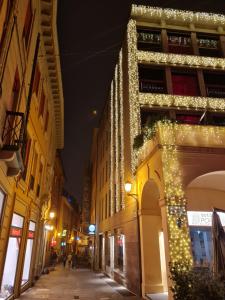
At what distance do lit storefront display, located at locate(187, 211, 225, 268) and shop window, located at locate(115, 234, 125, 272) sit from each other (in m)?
6.14

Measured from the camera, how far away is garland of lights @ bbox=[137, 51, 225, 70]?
16188mm

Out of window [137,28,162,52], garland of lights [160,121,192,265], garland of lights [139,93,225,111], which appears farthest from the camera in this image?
window [137,28,162,52]

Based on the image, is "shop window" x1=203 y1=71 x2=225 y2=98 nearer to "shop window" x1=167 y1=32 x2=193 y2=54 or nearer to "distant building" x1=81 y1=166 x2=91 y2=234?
"shop window" x1=167 y1=32 x2=193 y2=54

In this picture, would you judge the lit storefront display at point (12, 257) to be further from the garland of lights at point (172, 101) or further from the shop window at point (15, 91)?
the garland of lights at point (172, 101)

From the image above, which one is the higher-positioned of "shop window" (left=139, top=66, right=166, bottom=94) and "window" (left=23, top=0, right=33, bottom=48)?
"shop window" (left=139, top=66, right=166, bottom=94)

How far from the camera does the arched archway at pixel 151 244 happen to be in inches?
433

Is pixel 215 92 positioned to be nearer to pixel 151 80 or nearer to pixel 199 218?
pixel 151 80

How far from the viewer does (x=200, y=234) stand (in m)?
10.6

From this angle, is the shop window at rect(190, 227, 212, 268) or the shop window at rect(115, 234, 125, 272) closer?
the shop window at rect(190, 227, 212, 268)

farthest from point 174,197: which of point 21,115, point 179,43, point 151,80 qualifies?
point 179,43

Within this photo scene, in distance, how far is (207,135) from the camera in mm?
9703

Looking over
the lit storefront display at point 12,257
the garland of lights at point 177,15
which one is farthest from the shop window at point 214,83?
the lit storefront display at point 12,257

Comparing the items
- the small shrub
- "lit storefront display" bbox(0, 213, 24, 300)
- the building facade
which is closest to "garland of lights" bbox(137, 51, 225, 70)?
the building facade

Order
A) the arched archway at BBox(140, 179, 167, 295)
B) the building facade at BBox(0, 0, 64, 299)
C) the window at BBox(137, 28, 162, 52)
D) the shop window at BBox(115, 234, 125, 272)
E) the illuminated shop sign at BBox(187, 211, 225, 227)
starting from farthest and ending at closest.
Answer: the window at BBox(137, 28, 162, 52) → the shop window at BBox(115, 234, 125, 272) → the arched archway at BBox(140, 179, 167, 295) → the illuminated shop sign at BBox(187, 211, 225, 227) → the building facade at BBox(0, 0, 64, 299)
